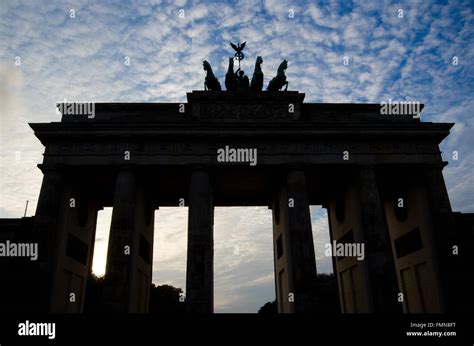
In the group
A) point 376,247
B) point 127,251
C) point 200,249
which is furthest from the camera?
point 376,247

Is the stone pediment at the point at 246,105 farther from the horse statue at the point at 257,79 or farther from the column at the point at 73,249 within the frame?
the column at the point at 73,249

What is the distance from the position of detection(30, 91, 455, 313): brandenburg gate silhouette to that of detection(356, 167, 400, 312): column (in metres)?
0.07

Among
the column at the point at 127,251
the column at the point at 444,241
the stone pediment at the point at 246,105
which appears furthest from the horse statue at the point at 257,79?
the column at the point at 444,241

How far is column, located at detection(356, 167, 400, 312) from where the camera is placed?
23.0m

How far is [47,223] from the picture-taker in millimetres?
23688

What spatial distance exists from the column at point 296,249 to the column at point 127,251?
37.1 ft

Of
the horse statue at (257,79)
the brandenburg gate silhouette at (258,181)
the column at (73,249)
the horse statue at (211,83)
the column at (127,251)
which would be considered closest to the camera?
the column at (127,251)

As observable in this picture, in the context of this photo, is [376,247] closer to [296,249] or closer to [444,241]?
[444,241]

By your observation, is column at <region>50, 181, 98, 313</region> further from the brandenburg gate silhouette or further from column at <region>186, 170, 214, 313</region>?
column at <region>186, 170, 214, 313</region>

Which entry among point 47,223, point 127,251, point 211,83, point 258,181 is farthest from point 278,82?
point 47,223

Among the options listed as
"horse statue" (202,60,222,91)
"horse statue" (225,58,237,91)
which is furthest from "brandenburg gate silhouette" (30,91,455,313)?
"horse statue" (225,58,237,91)

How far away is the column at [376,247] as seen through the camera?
905 inches

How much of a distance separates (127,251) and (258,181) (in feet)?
40.7

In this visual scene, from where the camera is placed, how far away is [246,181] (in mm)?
30344
